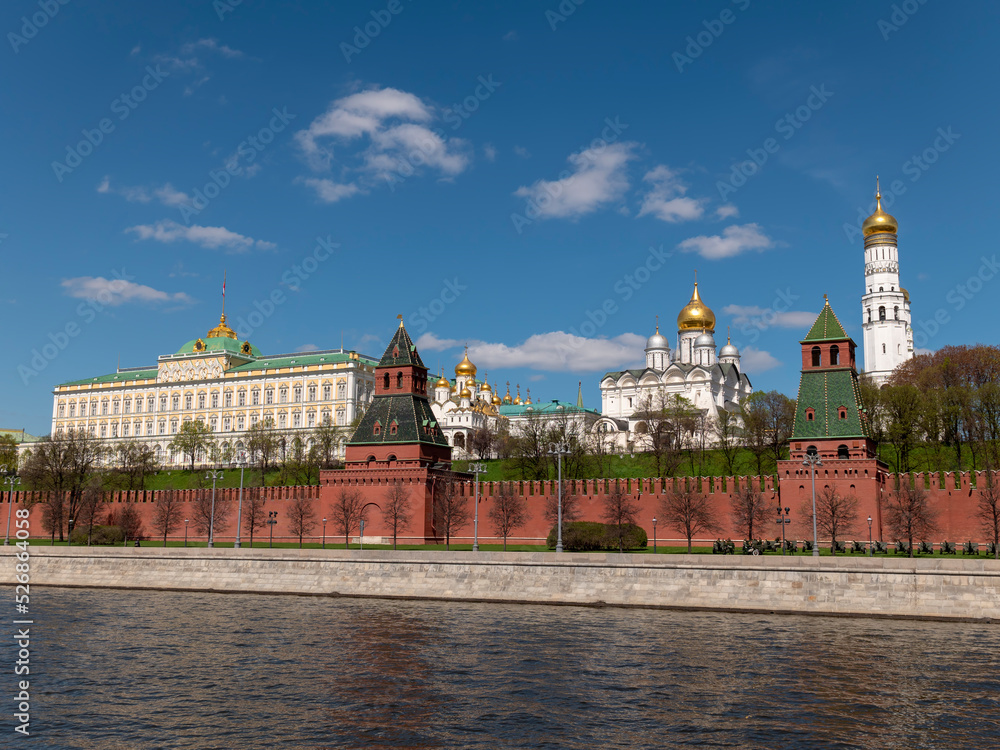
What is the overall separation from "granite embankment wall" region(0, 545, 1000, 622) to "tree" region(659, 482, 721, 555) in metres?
12.9

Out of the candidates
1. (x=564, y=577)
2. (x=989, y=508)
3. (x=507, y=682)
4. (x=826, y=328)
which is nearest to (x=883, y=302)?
(x=826, y=328)

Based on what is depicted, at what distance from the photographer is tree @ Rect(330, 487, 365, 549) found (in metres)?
52.6

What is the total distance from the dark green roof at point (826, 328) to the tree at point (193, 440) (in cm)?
6475

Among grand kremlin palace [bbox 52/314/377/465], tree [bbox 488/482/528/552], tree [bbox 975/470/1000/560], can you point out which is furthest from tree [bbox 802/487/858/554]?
grand kremlin palace [bbox 52/314/377/465]

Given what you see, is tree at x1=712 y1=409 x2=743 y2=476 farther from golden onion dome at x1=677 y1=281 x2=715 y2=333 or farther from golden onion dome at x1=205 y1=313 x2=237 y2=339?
golden onion dome at x1=205 y1=313 x2=237 y2=339

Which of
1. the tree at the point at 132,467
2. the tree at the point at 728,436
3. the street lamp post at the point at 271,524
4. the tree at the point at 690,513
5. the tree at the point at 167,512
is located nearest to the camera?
the tree at the point at 690,513

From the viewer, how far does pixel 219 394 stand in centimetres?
11019

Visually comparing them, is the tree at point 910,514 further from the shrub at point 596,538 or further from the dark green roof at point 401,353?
the dark green roof at point 401,353

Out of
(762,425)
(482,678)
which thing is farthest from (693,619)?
(762,425)

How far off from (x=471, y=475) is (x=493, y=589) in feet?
80.7

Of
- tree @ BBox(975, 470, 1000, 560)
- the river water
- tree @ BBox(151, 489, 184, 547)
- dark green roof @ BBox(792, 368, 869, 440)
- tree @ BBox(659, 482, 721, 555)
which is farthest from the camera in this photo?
tree @ BBox(151, 489, 184, 547)

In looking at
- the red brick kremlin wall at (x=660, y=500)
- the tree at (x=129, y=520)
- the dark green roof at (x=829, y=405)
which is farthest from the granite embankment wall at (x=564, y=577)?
the dark green roof at (x=829, y=405)

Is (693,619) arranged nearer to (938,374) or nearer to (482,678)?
(482,678)

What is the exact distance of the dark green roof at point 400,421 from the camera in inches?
2140
